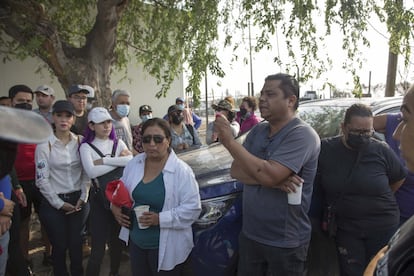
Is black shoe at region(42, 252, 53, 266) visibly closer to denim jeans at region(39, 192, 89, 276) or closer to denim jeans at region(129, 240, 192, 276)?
denim jeans at region(39, 192, 89, 276)

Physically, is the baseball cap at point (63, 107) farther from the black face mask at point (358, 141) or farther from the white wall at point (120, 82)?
the white wall at point (120, 82)

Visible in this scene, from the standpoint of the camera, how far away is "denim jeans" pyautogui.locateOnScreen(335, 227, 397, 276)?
2.57 meters

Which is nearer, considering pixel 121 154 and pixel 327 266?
pixel 327 266

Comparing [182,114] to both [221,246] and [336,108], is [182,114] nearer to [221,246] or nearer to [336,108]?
[336,108]

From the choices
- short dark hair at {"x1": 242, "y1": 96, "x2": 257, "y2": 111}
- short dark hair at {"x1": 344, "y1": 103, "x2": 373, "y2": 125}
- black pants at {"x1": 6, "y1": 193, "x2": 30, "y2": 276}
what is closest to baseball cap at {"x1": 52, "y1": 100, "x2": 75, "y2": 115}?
black pants at {"x1": 6, "y1": 193, "x2": 30, "y2": 276}

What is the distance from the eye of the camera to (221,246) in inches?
98.3

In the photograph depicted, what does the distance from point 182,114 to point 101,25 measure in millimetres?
1976

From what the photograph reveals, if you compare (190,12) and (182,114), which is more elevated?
(190,12)

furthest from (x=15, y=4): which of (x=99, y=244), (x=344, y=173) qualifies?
(x=344, y=173)

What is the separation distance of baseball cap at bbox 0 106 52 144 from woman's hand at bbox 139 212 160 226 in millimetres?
1648

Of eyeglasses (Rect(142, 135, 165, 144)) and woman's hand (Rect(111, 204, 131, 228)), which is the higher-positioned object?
eyeglasses (Rect(142, 135, 165, 144))

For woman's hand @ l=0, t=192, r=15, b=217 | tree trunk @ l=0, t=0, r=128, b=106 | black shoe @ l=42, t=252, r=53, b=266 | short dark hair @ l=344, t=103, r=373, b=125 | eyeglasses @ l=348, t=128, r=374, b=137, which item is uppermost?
tree trunk @ l=0, t=0, r=128, b=106

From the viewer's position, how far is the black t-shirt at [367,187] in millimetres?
2529

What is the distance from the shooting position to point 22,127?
0.75 m
